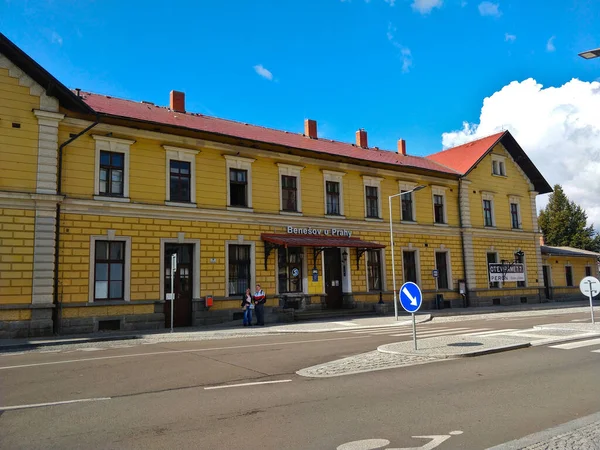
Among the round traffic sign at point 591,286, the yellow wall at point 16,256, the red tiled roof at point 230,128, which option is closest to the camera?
the round traffic sign at point 591,286

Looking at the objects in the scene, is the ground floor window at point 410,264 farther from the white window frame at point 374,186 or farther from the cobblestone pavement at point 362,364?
the cobblestone pavement at point 362,364

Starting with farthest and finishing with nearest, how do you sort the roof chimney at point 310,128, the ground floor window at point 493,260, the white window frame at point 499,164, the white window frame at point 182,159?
the white window frame at point 499,164 → the ground floor window at point 493,260 → the roof chimney at point 310,128 → the white window frame at point 182,159

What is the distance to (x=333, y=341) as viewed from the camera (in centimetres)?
1542

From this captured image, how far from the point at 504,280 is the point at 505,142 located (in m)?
10.5

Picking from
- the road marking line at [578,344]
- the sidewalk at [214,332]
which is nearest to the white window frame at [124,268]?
the sidewalk at [214,332]

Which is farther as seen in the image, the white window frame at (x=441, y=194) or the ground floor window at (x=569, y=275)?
the ground floor window at (x=569, y=275)

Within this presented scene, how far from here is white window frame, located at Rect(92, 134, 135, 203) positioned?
20.6 metres

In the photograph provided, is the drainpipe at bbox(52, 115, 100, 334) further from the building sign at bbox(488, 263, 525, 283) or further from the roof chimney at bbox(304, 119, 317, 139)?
the building sign at bbox(488, 263, 525, 283)

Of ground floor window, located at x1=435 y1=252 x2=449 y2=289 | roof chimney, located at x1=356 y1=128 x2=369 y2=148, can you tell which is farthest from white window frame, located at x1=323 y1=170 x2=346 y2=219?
ground floor window, located at x1=435 y1=252 x2=449 y2=289

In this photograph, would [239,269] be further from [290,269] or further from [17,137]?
[17,137]

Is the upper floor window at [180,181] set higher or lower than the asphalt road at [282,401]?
higher

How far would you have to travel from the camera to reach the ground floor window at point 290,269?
25.5 meters

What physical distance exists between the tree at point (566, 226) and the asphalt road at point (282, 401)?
56.9 meters

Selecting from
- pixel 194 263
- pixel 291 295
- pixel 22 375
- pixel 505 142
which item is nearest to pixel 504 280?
pixel 505 142
